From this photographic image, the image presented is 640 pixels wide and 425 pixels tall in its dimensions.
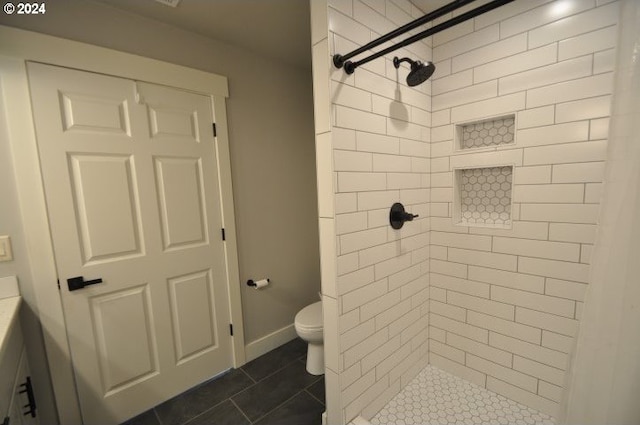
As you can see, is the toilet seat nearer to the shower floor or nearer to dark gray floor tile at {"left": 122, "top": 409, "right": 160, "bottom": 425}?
the shower floor

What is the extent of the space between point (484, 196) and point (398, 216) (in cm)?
57

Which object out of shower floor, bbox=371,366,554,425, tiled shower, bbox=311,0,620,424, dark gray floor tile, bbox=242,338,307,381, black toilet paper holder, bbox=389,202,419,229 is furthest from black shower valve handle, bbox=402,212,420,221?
dark gray floor tile, bbox=242,338,307,381

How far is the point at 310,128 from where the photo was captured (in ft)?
7.72

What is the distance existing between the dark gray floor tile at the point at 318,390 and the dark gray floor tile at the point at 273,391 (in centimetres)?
3

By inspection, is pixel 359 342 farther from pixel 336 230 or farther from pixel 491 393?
pixel 491 393

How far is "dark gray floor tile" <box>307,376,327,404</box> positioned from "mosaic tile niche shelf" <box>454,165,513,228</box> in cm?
143

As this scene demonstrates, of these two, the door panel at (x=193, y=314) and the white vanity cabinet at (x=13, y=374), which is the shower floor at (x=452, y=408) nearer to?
the door panel at (x=193, y=314)

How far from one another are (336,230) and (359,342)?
0.60m

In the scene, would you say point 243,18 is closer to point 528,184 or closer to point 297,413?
point 528,184

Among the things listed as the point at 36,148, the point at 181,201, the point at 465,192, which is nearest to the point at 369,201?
the point at 465,192

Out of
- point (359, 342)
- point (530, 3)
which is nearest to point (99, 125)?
point (359, 342)

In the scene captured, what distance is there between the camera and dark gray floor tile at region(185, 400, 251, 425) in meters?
1.47

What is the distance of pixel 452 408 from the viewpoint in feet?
4.61

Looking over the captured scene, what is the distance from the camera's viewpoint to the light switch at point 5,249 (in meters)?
1.18
